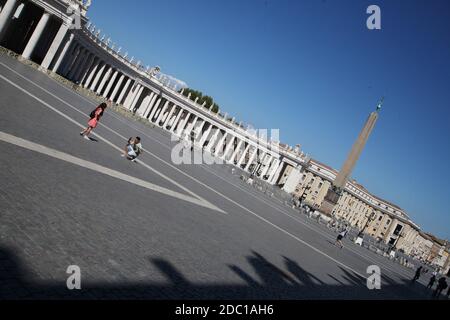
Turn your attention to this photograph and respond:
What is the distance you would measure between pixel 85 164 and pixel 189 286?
571cm

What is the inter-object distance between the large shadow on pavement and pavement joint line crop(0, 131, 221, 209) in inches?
145

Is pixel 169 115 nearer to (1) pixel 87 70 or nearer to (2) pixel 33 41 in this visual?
(1) pixel 87 70

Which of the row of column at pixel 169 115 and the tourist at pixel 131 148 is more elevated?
the row of column at pixel 169 115

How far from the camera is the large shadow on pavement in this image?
12.2 feet

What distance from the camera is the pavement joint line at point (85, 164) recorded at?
877 centimetres

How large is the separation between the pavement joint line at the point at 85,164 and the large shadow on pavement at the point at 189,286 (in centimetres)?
369

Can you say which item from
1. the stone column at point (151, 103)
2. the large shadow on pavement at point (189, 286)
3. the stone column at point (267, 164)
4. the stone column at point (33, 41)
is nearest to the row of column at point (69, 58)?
the stone column at point (33, 41)

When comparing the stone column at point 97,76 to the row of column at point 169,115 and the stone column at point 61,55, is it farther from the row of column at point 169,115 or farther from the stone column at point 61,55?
the stone column at point 61,55

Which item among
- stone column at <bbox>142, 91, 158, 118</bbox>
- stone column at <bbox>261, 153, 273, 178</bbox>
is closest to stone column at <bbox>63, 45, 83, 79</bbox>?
stone column at <bbox>142, 91, 158, 118</bbox>
